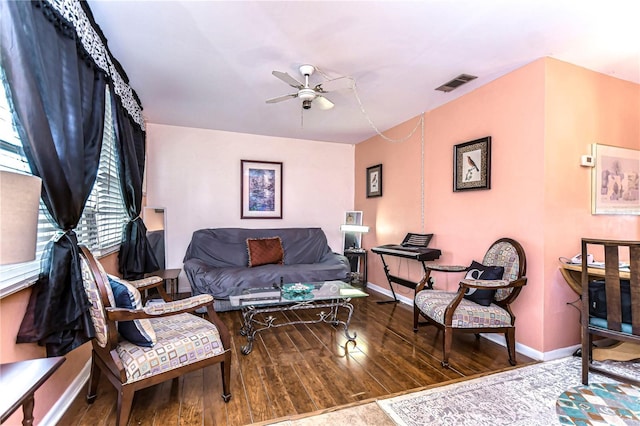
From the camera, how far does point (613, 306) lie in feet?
6.37

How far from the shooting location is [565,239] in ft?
8.41

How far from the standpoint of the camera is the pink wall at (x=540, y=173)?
249 cm

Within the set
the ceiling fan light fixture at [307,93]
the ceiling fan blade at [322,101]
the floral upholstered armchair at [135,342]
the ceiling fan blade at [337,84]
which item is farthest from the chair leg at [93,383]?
the ceiling fan blade at [337,84]

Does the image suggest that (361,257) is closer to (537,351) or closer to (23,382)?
(537,351)

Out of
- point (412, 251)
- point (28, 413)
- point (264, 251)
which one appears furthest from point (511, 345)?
point (264, 251)

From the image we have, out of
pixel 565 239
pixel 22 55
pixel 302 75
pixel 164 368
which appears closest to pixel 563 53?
pixel 565 239

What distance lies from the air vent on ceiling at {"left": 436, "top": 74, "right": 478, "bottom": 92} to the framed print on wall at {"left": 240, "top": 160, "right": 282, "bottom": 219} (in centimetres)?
273

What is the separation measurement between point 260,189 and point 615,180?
13.7ft

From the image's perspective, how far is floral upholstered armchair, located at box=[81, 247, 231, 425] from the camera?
161 cm

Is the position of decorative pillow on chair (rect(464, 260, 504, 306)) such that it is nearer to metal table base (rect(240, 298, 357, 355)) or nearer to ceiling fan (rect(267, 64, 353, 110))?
metal table base (rect(240, 298, 357, 355))

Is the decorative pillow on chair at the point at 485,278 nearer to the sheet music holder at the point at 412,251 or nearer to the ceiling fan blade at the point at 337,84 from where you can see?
the sheet music holder at the point at 412,251

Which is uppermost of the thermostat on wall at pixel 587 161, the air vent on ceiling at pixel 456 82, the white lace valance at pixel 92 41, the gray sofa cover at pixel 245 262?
the air vent on ceiling at pixel 456 82

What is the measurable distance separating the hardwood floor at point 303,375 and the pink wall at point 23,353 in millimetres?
155

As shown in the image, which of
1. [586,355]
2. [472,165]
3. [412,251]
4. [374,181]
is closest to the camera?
[586,355]
